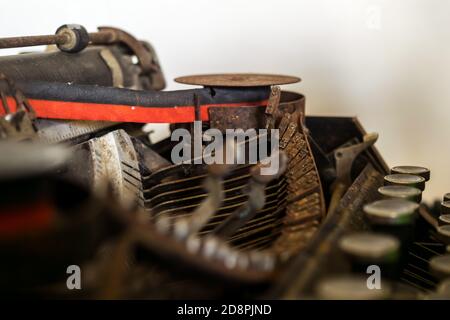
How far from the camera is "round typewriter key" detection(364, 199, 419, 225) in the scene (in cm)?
143

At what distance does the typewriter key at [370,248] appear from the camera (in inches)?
46.7

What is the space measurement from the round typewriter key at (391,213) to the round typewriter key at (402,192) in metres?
0.23

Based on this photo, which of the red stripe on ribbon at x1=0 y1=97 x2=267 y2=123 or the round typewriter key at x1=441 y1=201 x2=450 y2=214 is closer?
the red stripe on ribbon at x1=0 y1=97 x2=267 y2=123

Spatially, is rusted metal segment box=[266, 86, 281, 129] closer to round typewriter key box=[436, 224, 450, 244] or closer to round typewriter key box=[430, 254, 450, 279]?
round typewriter key box=[436, 224, 450, 244]

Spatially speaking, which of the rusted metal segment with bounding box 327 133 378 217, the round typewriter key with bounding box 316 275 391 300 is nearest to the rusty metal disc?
the rusted metal segment with bounding box 327 133 378 217

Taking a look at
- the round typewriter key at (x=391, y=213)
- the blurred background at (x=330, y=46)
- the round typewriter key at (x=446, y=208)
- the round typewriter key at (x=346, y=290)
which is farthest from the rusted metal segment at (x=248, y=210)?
the blurred background at (x=330, y=46)

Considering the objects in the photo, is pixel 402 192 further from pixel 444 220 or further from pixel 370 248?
pixel 370 248

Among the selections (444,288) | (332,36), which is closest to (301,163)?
(444,288)

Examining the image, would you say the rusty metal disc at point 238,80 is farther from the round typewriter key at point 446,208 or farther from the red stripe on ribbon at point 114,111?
the round typewriter key at point 446,208

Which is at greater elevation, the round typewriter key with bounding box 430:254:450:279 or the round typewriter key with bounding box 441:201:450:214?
the round typewriter key with bounding box 430:254:450:279

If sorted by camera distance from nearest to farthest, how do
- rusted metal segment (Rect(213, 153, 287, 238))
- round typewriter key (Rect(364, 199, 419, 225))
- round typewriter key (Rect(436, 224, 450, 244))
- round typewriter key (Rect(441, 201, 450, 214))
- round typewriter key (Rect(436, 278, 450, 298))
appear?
round typewriter key (Rect(436, 278, 450, 298)), round typewriter key (Rect(364, 199, 419, 225)), rusted metal segment (Rect(213, 153, 287, 238)), round typewriter key (Rect(436, 224, 450, 244)), round typewriter key (Rect(441, 201, 450, 214))

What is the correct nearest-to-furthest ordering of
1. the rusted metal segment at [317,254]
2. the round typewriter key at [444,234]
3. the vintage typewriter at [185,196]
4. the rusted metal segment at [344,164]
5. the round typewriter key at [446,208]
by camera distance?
the vintage typewriter at [185,196]
the rusted metal segment at [317,254]
the round typewriter key at [444,234]
the round typewriter key at [446,208]
the rusted metal segment at [344,164]

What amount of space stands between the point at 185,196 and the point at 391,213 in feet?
2.57
